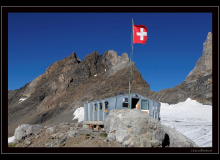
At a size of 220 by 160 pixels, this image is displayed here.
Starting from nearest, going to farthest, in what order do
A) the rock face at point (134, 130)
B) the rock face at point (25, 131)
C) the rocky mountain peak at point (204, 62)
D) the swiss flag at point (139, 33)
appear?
1. the rock face at point (134, 130)
2. the swiss flag at point (139, 33)
3. the rock face at point (25, 131)
4. the rocky mountain peak at point (204, 62)

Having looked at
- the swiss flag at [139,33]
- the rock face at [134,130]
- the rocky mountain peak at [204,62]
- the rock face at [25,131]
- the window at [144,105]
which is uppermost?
the rocky mountain peak at [204,62]

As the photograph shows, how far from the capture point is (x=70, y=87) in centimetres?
9919

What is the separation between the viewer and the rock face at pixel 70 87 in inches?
3115

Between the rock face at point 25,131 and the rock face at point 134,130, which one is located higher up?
the rock face at point 134,130

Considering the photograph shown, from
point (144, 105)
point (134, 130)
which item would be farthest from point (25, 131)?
point (134, 130)

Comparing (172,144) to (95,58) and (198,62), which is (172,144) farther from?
(95,58)

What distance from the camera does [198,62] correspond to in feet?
255

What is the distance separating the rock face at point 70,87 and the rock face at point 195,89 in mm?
7632

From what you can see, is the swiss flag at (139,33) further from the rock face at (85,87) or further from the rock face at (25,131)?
the rock face at (85,87)

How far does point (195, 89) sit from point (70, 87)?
55.9 meters

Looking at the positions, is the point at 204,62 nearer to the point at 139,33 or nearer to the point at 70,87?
the point at 70,87

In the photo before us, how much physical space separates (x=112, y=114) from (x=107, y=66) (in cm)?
8802

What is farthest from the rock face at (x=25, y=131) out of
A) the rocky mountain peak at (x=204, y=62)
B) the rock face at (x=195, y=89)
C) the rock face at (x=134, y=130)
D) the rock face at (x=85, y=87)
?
the rocky mountain peak at (x=204, y=62)

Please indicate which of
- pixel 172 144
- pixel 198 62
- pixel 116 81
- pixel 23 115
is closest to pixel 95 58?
pixel 116 81
